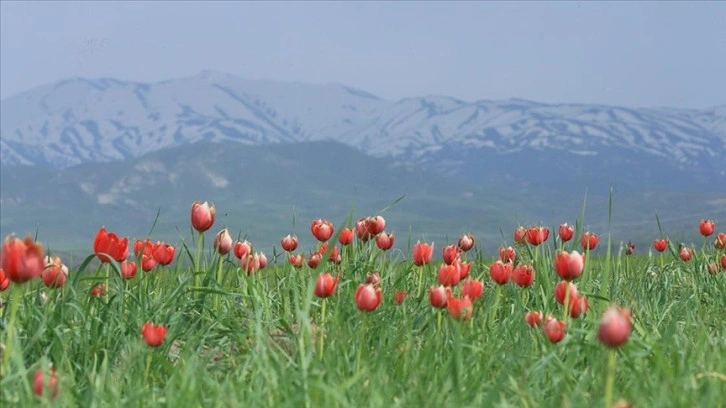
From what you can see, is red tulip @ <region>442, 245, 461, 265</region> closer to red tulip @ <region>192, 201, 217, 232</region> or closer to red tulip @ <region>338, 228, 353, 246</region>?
red tulip @ <region>338, 228, 353, 246</region>

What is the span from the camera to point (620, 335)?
288 centimetres

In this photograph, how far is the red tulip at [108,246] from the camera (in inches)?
189

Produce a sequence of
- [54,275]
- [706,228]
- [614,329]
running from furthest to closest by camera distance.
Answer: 1. [706,228]
2. [54,275]
3. [614,329]

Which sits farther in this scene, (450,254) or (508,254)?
(508,254)

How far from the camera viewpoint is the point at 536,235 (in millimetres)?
6965

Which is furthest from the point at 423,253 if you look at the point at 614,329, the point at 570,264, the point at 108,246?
the point at 614,329

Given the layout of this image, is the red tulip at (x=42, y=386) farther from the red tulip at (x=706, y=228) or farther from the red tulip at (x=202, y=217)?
the red tulip at (x=706, y=228)

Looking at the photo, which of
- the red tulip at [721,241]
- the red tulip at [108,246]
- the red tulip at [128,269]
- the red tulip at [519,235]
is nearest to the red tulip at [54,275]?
the red tulip at [108,246]

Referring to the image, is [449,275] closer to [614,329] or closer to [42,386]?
[614,329]

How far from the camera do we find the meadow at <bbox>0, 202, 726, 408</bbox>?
144 inches

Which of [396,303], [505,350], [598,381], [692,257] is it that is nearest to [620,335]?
[598,381]

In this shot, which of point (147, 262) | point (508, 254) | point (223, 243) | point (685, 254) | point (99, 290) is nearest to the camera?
point (99, 290)

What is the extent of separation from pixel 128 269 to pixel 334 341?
1.94 m

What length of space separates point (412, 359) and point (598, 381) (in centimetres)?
86
